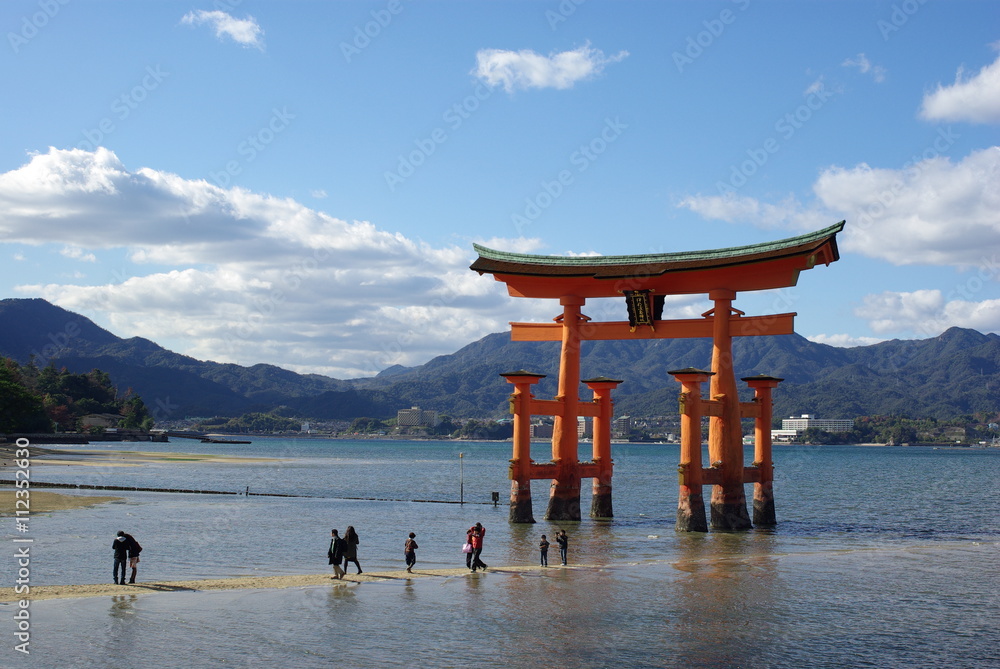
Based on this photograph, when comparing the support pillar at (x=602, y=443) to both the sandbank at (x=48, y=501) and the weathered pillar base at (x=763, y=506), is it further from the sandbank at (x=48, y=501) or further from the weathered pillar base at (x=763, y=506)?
the sandbank at (x=48, y=501)

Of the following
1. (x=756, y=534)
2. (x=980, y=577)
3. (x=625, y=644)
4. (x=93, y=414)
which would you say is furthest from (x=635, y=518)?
(x=93, y=414)

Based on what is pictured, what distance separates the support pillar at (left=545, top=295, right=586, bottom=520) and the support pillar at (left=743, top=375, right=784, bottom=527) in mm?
7689

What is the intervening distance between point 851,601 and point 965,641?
4.24 meters

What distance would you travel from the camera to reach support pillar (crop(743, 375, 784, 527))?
3797 centimetres

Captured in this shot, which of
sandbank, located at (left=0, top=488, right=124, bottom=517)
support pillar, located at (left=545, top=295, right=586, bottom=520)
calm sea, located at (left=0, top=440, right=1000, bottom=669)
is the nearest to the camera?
calm sea, located at (left=0, top=440, right=1000, bottom=669)

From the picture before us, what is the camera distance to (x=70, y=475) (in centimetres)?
6531

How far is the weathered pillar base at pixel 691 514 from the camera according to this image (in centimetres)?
3509

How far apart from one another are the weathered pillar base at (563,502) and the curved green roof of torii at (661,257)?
10.2 metres

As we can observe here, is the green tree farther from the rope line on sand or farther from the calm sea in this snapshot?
the calm sea

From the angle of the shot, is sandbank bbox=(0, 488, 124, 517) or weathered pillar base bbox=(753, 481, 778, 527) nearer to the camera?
weathered pillar base bbox=(753, 481, 778, 527)

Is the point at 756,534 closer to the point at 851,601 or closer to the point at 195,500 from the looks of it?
the point at 851,601

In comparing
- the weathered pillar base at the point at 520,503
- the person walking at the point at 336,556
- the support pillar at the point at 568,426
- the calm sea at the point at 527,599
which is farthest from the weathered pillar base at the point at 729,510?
the person walking at the point at 336,556

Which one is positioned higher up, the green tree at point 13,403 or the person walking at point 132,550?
the green tree at point 13,403

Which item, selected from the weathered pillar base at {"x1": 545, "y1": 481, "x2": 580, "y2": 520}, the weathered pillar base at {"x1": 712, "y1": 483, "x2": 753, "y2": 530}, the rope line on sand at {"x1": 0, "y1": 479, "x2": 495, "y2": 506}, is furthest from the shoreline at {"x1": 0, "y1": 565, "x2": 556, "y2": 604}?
the rope line on sand at {"x1": 0, "y1": 479, "x2": 495, "y2": 506}
